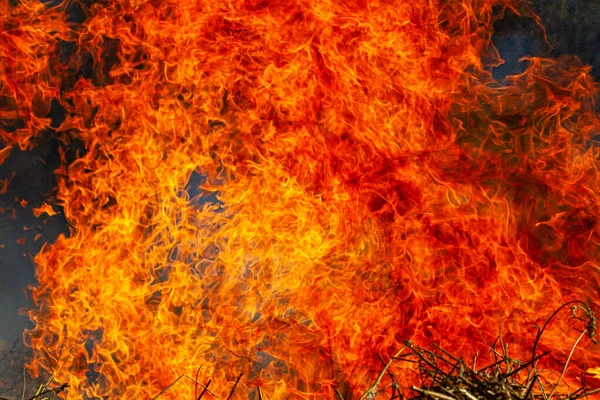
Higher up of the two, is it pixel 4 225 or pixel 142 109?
pixel 142 109

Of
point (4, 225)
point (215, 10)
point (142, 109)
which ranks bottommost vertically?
point (4, 225)

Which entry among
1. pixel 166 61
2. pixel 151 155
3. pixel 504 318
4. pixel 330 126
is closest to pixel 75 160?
pixel 151 155

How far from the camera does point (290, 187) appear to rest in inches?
182

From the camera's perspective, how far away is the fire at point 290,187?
14.6 feet

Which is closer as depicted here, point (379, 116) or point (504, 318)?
point (504, 318)

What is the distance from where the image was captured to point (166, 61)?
474 centimetres

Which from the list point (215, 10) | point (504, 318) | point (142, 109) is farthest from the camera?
point (142, 109)

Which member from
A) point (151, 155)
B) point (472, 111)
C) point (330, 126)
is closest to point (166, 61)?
point (151, 155)

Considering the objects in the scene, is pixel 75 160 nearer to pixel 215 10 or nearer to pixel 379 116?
pixel 215 10

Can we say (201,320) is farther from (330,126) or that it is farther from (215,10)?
(215,10)

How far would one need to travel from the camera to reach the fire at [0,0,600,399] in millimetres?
4441

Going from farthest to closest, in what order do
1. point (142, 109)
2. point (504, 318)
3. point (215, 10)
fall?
1. point (142, 109)
2. point (215, 10)
3. point (504, 318)

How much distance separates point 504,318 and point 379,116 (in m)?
1.98

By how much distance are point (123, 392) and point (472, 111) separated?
405 cm
